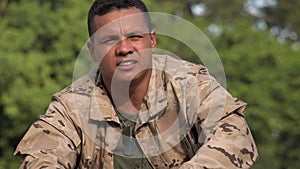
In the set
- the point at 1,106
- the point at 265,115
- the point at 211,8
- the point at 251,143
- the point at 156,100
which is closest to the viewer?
the point at 251,143

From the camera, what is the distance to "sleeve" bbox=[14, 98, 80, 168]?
150 inches

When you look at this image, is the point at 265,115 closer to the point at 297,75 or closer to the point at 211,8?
the point at 297,75

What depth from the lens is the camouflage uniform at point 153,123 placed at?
3.81 metres

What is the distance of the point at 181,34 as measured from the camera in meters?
14.1

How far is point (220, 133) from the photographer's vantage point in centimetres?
374

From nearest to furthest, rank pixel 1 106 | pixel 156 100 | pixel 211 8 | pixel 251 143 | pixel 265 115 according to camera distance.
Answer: pixel 251 143
pixel 156 100
pixel 1 106
pixel 265 115
pixel 211 8

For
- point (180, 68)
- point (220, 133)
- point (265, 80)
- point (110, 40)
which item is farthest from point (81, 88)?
point (265, 80)

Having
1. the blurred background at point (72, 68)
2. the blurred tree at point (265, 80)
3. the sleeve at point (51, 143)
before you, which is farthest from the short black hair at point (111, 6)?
the blurred tree at point (265, 80)

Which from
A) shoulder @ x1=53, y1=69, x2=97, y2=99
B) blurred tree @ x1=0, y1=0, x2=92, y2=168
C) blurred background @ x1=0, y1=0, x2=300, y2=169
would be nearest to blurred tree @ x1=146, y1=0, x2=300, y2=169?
blurred background @ x1=0, y1=0, x2=300, y2=169

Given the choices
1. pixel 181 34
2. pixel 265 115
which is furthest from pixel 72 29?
pixel 265 115

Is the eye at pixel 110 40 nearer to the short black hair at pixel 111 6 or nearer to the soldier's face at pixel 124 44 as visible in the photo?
the soldier's face at pixel 124 44

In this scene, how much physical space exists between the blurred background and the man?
8.80m

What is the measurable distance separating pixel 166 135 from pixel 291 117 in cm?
1226

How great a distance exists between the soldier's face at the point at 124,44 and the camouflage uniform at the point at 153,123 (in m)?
0.14
